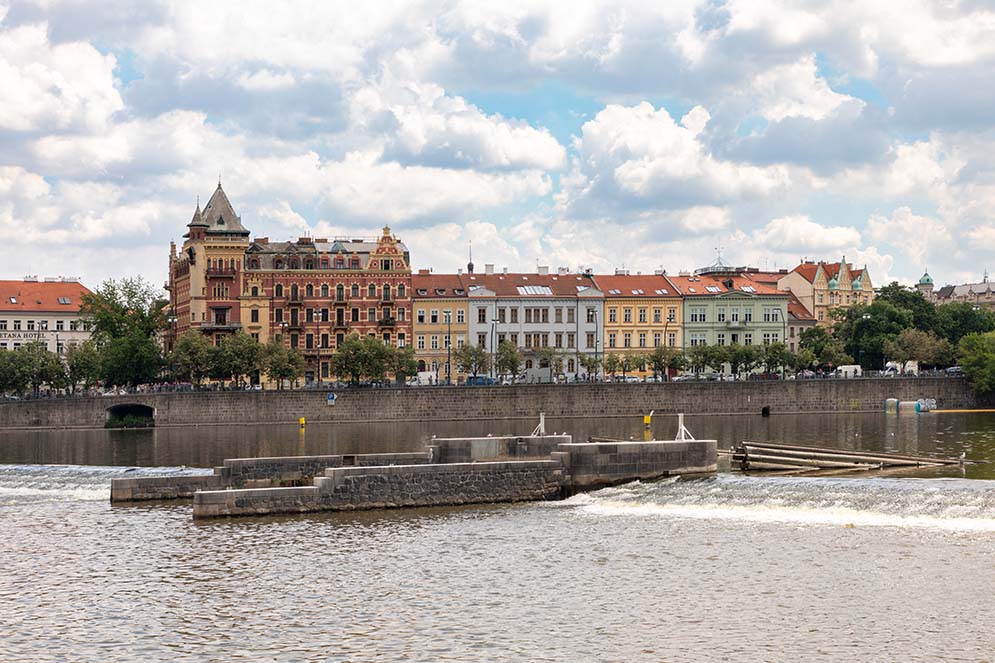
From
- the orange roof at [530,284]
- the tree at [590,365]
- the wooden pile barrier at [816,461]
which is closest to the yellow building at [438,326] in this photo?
the orange roof at [530,284]

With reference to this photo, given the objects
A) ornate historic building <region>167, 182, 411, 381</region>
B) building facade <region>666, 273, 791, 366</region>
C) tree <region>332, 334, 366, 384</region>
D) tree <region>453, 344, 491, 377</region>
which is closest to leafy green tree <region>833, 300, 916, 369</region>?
building facade <region>666, 273, 791, 366</region>

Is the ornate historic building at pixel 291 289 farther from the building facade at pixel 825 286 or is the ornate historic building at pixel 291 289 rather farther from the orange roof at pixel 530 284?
the building facade at pixel 825 286

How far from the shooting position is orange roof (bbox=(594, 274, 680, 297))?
148875mm

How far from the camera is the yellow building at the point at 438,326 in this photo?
141 metres

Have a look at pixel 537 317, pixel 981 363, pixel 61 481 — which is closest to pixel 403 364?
pixel 537 317

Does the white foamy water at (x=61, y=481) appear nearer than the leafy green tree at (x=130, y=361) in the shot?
Yes

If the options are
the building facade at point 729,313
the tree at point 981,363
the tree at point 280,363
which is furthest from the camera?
the building facade at point 729,313

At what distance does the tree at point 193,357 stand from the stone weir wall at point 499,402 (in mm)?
9664

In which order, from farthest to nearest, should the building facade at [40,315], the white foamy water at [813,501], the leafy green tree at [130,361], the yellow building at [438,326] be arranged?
the building facade at [40,315] → the yellow building at [438,326] → the leafy green tree at [130,361] → the white foamy water at [813,501]

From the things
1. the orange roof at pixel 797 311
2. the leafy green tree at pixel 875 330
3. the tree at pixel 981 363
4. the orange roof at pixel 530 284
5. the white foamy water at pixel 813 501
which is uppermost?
the orange roof at pixel 530 284

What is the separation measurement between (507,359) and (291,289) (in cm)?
2410

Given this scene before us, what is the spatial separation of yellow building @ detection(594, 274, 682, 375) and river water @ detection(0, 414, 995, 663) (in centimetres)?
9417

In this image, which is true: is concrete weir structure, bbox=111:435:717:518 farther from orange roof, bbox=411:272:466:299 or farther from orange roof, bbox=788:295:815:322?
orange roof, bbox=788:295:815:322

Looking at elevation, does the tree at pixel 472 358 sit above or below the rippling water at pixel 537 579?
above
